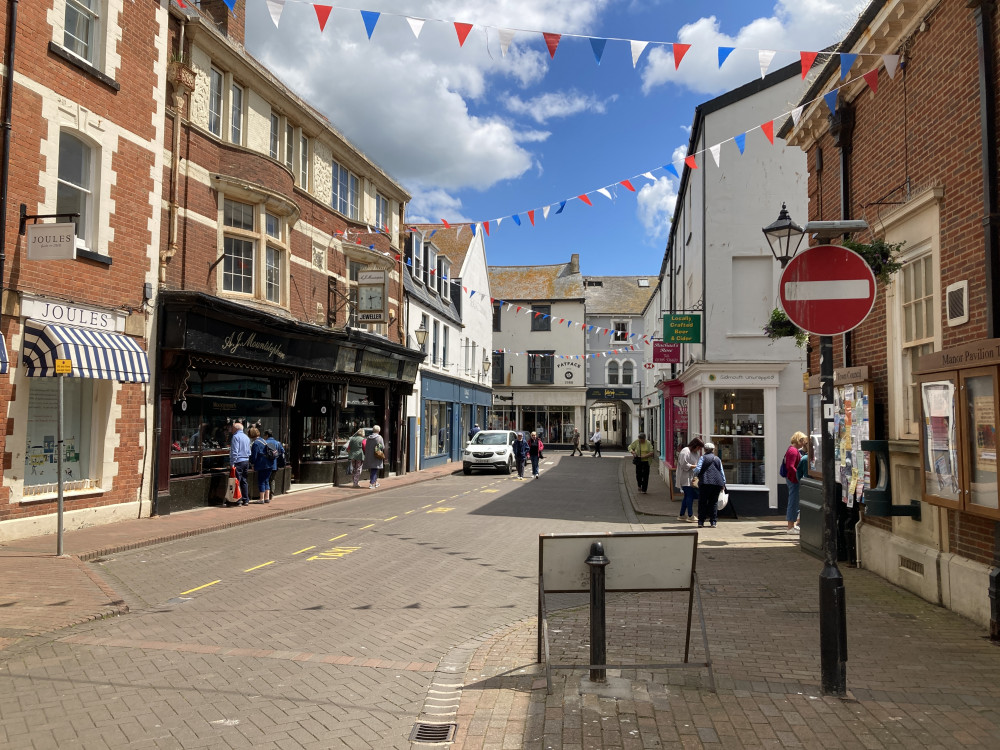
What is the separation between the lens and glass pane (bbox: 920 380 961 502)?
20.8 ft

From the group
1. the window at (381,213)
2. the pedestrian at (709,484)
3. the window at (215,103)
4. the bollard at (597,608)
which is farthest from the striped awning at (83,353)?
the window at (381,213)

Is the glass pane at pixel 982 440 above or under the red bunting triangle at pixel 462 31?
under

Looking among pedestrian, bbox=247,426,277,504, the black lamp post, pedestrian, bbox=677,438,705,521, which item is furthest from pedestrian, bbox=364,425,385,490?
the black lamp post

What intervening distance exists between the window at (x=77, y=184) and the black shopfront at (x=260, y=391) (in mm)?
2025

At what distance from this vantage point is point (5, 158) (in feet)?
33.9

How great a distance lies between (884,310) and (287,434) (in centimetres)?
1431

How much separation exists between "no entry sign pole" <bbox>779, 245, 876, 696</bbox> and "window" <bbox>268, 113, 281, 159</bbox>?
1557 cm

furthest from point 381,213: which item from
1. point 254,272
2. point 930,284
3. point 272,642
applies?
point 272,642

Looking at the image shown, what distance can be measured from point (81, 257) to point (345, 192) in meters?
11.4

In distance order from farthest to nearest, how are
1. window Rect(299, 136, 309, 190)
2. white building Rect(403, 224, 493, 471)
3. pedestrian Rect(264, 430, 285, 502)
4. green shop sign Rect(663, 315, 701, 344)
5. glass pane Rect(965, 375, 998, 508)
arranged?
white building Rect(403, 224, 493, 471) → window Rect(299, 136, 309, 190) → pedestrian Rect(264, 430, 285, 502) → green shop sign Rect(663, 315, 701, 344) → glass pane Rect(965, 375, 998, 508)

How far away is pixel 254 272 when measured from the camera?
16.8m

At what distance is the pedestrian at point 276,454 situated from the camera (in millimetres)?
16719

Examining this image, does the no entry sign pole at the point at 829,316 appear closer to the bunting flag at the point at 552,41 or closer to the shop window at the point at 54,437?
the bunting flag at the point at 552,41

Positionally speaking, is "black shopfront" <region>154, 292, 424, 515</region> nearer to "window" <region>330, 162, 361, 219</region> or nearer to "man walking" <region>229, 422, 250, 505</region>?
"man walking" <region>229, 422, 250, 505</region>
